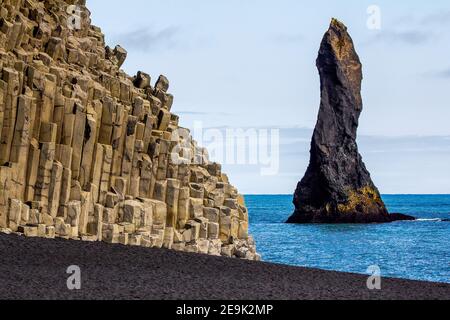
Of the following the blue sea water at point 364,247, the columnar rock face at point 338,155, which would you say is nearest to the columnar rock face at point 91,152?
the blue sea water at point 364,247

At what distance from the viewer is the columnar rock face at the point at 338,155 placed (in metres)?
118

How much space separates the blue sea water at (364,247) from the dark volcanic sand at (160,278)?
114 ft

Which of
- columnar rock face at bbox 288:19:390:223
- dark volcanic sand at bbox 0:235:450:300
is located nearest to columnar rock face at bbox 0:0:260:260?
dark volcanic sand at bbox 0:235:450:300

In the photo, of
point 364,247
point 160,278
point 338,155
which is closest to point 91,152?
point 160,278

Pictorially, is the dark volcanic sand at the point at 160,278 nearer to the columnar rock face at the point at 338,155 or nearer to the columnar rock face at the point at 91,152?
the columnar rock face at the point at 91,152

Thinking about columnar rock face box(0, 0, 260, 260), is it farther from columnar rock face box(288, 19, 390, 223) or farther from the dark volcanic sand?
columnar rock face box(288, 19, 390, 223)

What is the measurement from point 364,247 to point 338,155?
34.5 meters

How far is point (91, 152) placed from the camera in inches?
1576

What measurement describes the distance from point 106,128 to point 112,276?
1732 centimetres

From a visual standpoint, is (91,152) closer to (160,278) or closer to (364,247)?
(160,278)

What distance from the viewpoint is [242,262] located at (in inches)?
1162

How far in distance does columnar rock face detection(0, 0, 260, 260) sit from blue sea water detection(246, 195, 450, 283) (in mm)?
21373

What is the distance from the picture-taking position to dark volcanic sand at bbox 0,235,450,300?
2214cm
